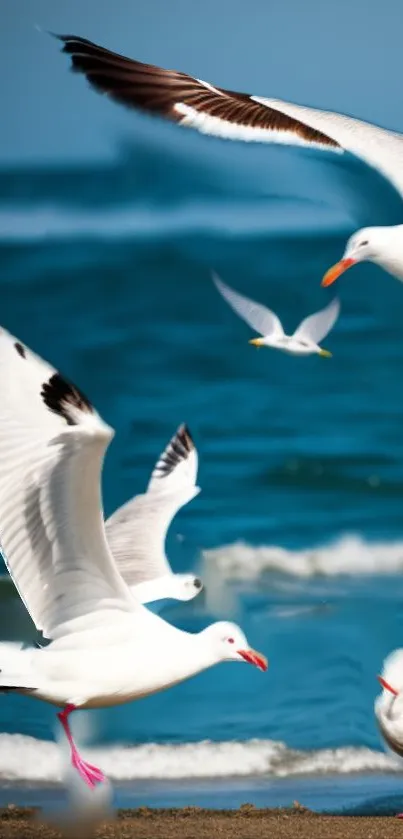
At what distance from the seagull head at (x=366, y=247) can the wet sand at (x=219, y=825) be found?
4.74 feet

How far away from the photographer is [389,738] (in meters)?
3.81

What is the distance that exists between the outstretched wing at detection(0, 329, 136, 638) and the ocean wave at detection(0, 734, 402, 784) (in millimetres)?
482

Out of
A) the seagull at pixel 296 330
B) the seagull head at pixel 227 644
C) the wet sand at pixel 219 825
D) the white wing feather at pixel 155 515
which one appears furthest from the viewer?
the seagull at pixel 296 330

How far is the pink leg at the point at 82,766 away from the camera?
3713mm

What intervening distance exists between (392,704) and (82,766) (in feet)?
2.71

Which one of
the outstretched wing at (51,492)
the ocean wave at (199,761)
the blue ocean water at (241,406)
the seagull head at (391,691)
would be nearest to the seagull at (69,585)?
the outstretched wing at (51,492)

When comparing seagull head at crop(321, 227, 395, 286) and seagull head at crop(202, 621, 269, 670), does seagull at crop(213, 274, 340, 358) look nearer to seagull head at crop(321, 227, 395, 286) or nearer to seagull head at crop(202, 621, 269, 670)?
seagull head at crop(321, 227, 395, 286)

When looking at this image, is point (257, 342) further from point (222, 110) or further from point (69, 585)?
point (69, 585)

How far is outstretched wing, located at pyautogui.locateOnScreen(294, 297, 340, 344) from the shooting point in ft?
13.2

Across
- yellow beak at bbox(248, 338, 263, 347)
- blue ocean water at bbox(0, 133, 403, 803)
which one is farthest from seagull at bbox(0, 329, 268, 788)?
yellow beak at bbox(248, 338, 263, 347)

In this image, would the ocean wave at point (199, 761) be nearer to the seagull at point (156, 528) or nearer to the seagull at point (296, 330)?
the seagull at point (156, 528)

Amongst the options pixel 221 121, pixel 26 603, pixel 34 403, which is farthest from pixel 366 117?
pixel 26 603

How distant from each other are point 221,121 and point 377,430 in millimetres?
954

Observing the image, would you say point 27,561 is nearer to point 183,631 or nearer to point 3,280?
point 183,631
